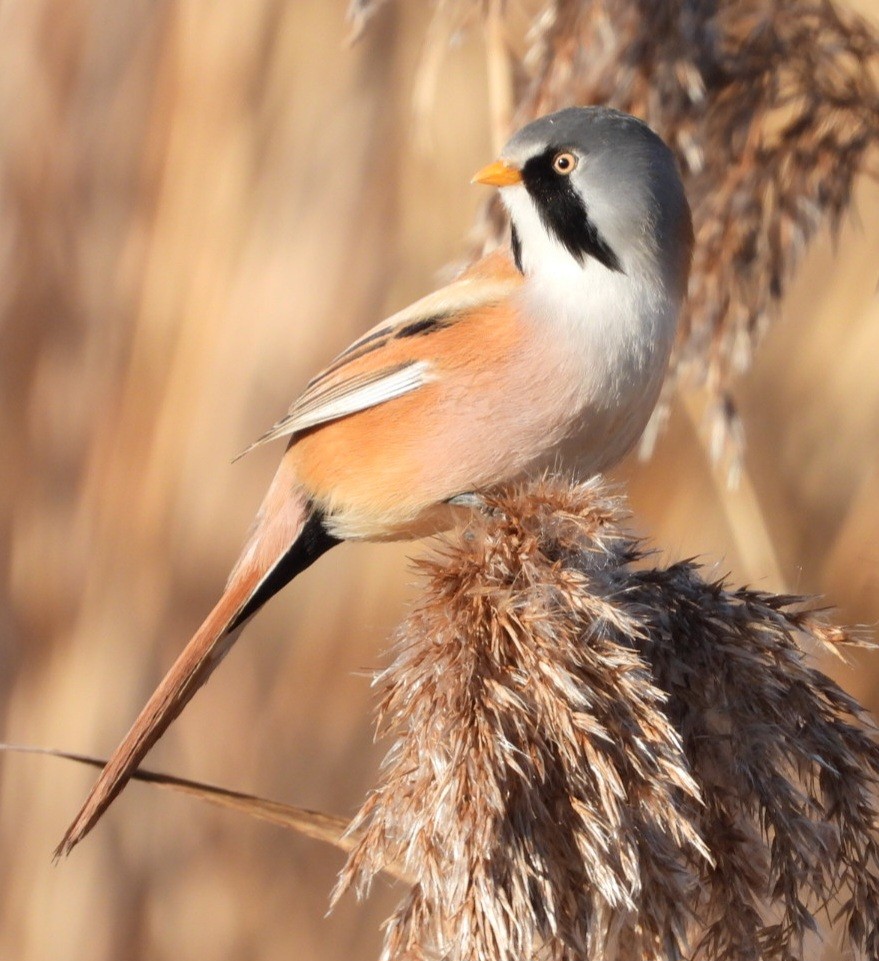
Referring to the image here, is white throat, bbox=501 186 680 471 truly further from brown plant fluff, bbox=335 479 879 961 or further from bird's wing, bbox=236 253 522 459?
brown plant fluff, bbox=335 479 879 961

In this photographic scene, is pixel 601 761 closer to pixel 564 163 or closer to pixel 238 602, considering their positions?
pixel 238 602

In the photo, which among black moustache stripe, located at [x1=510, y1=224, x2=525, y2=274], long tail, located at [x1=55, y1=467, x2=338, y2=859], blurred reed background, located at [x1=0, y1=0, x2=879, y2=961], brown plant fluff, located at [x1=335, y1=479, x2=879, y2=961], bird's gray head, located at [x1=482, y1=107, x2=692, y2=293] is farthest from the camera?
blurred reed background, located at [x1=0, y1=0, x2=879, y2=961]

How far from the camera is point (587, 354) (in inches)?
69.7

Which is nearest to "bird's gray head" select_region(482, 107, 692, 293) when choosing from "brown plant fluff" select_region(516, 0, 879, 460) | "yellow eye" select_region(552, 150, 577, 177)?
"yellow eye" select_region(552, 150, 577, 177)

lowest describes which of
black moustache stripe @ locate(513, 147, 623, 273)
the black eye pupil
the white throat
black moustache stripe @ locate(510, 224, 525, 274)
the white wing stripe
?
the white wing stripe

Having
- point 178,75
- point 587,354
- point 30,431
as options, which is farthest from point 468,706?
point 178,75

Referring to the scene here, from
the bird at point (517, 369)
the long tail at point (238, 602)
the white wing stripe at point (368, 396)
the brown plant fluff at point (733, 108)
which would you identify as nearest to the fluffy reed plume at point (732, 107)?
the brown plant fluff at point (733, 108)

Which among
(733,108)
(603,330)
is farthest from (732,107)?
(603,330)

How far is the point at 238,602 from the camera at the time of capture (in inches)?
75.1

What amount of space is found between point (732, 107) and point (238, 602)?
3.72ft

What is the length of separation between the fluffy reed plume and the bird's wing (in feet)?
1.08

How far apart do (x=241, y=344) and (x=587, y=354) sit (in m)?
1.31

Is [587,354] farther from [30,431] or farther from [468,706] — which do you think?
[30,431]

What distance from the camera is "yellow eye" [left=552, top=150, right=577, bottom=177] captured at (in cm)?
183
